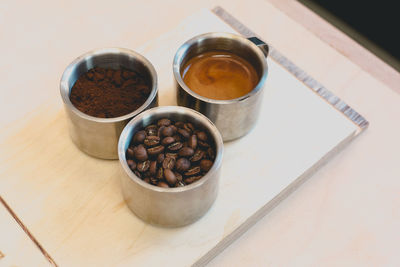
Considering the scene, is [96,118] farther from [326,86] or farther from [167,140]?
[326,86]

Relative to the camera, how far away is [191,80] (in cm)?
130

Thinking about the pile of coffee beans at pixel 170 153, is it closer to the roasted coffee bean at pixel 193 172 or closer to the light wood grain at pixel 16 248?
the roasted coffee bean at pixel 193 172

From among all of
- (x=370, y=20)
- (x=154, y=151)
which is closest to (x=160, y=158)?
(x=154, y=151)

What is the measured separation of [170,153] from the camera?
1131 mm

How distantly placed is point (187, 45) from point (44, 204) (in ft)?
1.65

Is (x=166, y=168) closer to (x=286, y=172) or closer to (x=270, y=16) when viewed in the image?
(x=286, y=172)

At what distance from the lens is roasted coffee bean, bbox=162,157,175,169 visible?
109 cm

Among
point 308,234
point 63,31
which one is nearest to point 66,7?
point 63,31

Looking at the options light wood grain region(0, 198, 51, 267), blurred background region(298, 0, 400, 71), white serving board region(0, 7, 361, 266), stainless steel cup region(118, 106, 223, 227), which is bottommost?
blurred background region(298, 0, 400, 71)

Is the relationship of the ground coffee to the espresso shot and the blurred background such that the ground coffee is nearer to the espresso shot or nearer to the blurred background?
the espresso shot

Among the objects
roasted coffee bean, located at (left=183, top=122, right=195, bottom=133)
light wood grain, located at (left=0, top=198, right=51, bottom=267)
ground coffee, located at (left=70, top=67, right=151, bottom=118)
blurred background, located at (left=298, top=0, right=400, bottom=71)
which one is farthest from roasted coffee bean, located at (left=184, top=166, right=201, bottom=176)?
blurred background, located at (left=298, top=0, right=400, bottom=71)

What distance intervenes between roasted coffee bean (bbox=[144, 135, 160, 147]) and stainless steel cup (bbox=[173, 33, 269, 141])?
0.14 metres

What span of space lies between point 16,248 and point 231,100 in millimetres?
568

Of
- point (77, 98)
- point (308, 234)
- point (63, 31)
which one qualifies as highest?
point (77, 98)
